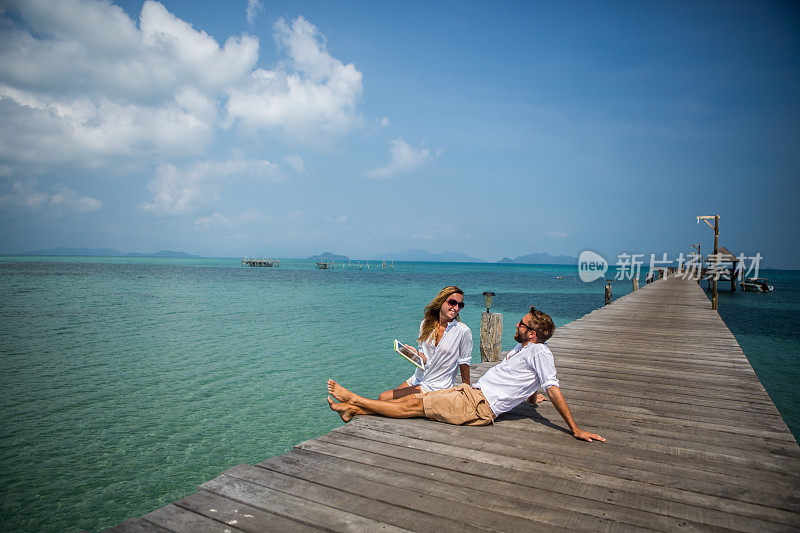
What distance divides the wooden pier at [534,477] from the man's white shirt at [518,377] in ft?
0.93

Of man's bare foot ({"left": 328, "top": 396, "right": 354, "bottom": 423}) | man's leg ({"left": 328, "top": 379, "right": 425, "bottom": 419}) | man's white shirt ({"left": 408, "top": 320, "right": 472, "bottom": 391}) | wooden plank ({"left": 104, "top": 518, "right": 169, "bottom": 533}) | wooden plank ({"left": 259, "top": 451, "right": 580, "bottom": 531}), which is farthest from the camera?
man's white shirt ({"left": 408, "top": 320, "right": 472, "bottom": 391})

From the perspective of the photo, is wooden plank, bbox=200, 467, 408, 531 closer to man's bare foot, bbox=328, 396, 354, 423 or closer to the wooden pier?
the wooden pier

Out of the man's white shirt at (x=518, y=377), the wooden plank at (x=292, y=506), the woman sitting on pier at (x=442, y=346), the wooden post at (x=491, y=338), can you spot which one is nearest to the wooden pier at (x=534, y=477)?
the wooden plank at (x=292, y=506)

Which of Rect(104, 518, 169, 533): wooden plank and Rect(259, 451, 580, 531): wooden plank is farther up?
Rect(259, 451, 580, 531): wooden plank

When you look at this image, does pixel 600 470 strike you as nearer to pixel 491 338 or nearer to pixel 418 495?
pixel 418 495

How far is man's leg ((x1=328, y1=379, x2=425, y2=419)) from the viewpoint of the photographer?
4430 millimetres

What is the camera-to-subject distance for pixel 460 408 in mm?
4305

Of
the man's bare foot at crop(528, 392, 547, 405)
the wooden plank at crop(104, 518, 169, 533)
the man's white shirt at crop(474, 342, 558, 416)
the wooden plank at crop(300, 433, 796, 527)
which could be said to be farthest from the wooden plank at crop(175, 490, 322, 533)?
the man's bare foot at crop(528, 392, 547, 405)

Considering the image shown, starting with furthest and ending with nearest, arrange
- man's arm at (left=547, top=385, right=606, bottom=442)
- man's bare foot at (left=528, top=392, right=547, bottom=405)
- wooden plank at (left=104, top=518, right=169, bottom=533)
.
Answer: man's bare foot at (left=528, top=392, right=547, bottom=405)
man's arm at (left=547, top=385, right=606, bottom=442)
wooden plank at (left=104, top=518, right=169, bottom=533)

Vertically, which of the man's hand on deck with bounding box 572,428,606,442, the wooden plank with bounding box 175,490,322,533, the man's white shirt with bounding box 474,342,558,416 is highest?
the man's white shirt with bounding box 474,342,558,416

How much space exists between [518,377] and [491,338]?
4.81 m

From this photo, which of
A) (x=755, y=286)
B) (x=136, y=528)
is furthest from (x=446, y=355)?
(x=755, y=286)

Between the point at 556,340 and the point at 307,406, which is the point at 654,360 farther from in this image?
the point at 307,406

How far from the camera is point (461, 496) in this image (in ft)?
9.71
